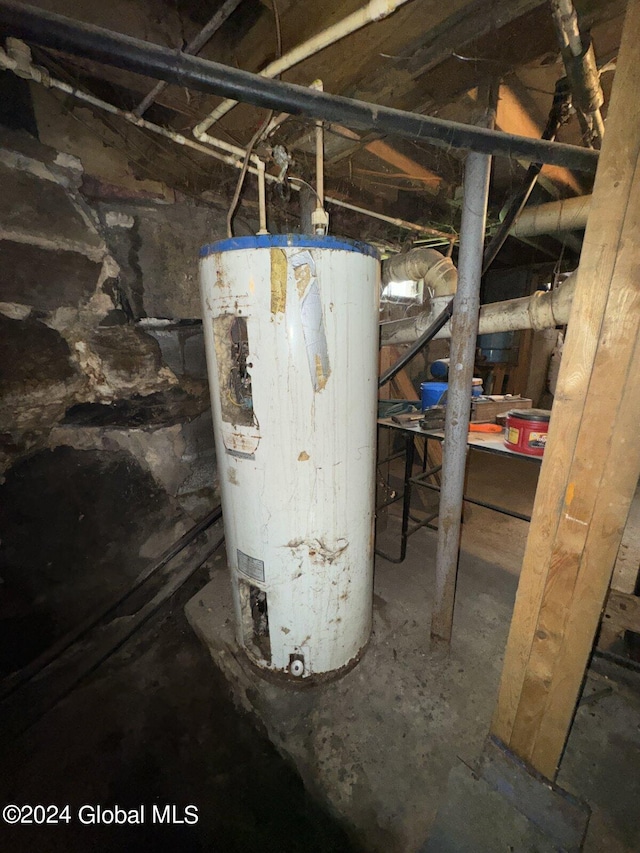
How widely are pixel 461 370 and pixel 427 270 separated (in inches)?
75.4

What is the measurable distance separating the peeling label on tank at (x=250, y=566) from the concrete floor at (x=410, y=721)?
0.57 meters

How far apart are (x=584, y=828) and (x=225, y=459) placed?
1.54 m

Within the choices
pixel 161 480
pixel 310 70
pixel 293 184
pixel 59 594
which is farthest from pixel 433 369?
pixel 59 594

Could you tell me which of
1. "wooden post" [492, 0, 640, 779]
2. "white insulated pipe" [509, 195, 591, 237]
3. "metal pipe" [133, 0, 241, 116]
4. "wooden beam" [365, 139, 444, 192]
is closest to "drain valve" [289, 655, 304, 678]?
"wooden post" [492, 0, 640, 779]

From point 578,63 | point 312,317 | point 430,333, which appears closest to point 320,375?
point 312,317

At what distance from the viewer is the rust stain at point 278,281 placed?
100 cm

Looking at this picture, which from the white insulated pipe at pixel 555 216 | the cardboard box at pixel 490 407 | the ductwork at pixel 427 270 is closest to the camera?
the cardboard box at pixel 490 407

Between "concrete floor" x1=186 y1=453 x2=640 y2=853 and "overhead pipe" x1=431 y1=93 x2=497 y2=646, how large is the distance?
0.83ft

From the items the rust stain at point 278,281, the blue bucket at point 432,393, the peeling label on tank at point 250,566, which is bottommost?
the peeling label on tank at point 250,566

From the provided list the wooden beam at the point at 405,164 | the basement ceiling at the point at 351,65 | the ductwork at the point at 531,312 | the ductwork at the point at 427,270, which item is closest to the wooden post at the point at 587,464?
the ductwork at the point at 531,312

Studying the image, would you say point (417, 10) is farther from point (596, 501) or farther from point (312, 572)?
point (312, 572)

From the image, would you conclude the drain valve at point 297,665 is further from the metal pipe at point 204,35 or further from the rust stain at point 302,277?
the metal pipe at point 204,35

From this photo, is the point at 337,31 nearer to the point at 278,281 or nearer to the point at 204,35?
the point at 204,35

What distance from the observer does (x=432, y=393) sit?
207 cm
